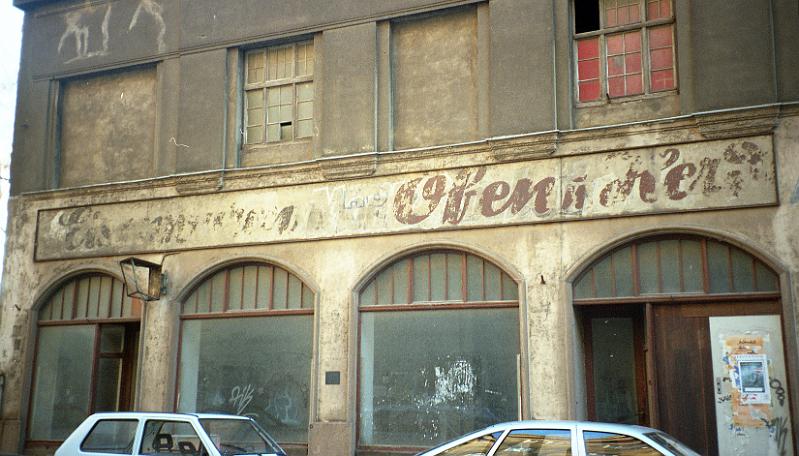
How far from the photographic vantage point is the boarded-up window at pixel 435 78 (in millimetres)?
14289

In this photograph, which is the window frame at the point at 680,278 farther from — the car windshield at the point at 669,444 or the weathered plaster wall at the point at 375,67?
the car windshield at the point at 669,444

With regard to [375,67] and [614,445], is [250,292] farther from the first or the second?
[614,445]

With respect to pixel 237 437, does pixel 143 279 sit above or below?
above

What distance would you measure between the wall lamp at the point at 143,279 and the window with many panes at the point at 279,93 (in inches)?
116

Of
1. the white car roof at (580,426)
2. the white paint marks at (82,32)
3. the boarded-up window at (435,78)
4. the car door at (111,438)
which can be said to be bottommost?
the car door at (111,438)

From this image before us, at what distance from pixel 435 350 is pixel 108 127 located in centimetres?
855

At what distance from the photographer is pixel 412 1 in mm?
14664

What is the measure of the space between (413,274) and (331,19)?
16.0ft

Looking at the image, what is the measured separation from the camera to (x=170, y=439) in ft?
32.4

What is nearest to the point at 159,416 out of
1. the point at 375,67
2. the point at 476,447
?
the point at 476,447

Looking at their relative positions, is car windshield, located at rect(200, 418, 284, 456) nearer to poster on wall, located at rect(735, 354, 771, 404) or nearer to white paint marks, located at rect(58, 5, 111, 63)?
poster on wall, located at rect(735, 354, 771, 404)

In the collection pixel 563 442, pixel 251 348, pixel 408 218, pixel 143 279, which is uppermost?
pixel 408 218

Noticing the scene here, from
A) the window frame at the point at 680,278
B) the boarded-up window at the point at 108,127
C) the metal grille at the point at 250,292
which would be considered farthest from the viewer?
the boarded-up window at the point at 108,127

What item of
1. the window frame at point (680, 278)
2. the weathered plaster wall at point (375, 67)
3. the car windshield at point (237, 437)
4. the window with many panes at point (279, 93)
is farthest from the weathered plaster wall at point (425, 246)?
the car windshield at point (237, 437)
